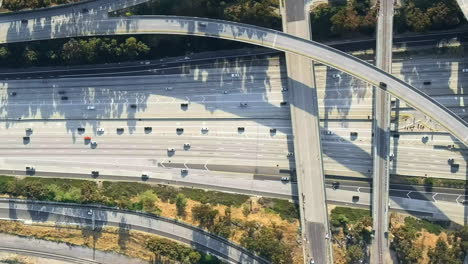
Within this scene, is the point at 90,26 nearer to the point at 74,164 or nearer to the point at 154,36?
the point at 154,36

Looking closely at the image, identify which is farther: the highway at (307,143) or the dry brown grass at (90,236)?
the dry brown grass at (90,236)

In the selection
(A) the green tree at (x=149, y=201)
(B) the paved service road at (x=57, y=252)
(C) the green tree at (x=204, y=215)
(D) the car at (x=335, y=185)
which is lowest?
(B) the paved service road at (x=57, y=252)

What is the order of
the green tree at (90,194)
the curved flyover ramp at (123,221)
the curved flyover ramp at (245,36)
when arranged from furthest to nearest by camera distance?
1. the green tree at (90,194)
2. the curved flyover ramp at (123,221)
3. the curved flyover ramp at (245,36)

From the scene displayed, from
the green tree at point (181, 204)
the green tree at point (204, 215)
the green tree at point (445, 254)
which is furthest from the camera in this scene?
the green tree at point (181, 204)

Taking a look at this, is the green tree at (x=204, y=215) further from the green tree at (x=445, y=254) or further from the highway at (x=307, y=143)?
the green tree at (x=445, y=254)

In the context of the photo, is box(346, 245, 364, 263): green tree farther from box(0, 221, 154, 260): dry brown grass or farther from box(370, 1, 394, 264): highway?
box(0, 221, 154, 260): dry brown grass

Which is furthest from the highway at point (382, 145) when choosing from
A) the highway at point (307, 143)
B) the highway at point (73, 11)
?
the highway at point (73, 11)

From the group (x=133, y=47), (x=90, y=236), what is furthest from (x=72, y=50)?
(x=90, y=236)
